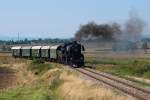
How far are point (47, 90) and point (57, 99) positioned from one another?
217 inches

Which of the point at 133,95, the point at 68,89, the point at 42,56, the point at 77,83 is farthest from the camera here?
the point at 42,56

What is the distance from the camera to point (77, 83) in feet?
108

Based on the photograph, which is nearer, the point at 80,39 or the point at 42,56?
the point at 80,39

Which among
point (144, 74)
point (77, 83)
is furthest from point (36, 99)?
point (144, 74)

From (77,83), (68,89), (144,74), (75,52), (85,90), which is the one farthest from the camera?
(75,52)

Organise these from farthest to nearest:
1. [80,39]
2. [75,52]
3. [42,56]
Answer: [42,56] < [80,39] < [75,52]

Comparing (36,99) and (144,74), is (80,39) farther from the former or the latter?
(36,99)

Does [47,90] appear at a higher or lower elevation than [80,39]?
lower

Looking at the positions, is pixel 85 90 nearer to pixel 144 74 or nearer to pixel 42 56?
pixel 144 74

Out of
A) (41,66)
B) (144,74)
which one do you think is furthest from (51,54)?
(144,74)

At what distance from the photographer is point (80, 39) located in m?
68.4

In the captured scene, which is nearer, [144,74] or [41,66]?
[144,74]

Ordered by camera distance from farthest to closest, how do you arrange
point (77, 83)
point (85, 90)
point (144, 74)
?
point (144, 74) → point (77, 83) → point (85, 90)

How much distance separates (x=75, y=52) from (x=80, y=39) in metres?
10.2
